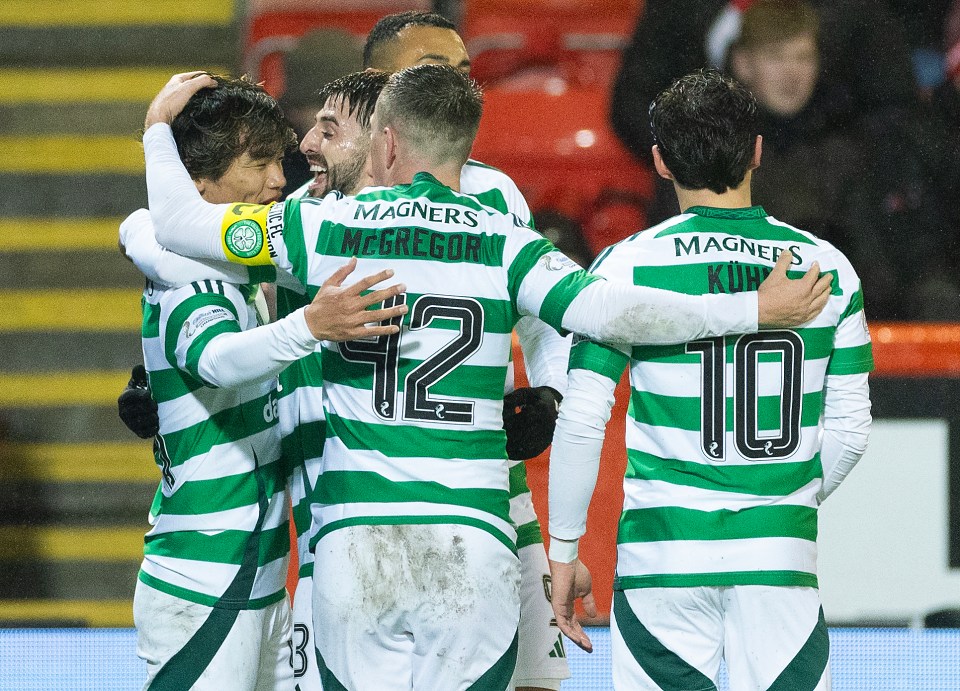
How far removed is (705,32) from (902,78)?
0.90 m

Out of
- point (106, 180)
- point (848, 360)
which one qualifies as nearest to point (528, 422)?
point (848, 360)

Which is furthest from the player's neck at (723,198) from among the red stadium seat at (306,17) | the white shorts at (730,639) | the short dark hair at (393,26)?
the red stadium seat at (306,17)

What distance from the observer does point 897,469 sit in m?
3.83

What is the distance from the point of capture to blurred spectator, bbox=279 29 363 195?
17.4ft

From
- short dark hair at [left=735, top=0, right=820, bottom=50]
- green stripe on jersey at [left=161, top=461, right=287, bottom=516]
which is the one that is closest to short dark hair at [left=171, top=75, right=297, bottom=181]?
green stripe on jersey at [left=161, top=461, right=287, bottom=516]

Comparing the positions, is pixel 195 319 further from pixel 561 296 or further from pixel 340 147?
pixel 561 296

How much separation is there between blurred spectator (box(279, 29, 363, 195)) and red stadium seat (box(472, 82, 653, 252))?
744 millimetres

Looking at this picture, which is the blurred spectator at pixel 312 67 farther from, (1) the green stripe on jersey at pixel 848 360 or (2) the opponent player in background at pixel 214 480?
(1) the green stripe on jersey at pixel 848 360

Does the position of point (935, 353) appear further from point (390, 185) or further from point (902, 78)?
point (390, 185)

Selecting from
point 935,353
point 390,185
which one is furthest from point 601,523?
point 390,185

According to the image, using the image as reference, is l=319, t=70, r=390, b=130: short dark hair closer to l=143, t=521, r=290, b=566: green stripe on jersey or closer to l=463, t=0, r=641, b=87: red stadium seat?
l=143, t=521, r=290, b=566: green stripe on jersey

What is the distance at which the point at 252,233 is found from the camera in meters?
2.07

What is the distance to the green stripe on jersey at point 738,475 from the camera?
80.2 inches

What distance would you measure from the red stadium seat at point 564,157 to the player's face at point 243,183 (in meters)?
3.36
